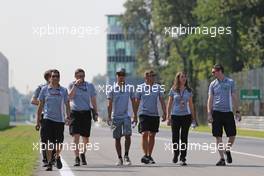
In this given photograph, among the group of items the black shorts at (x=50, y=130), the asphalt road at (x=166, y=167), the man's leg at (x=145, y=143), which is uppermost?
the black shorts at (x=50, y=130)

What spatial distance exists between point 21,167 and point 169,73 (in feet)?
266

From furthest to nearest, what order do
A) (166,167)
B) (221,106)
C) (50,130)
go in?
(221,106) → (166,167) → (50,130)

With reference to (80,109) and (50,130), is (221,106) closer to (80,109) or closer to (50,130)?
(80,109)

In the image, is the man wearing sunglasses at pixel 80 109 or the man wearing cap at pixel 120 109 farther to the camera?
the man wearing cap at pixel 120 109

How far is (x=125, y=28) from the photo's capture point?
10119 cm

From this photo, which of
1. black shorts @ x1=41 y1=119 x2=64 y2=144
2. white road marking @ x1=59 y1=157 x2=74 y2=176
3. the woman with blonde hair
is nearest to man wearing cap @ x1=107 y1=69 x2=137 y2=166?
the woman with blonde hair

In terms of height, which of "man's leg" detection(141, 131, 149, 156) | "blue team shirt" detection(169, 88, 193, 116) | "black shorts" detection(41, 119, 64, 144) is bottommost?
"man's leg" detection(141, 131, 149, 156)

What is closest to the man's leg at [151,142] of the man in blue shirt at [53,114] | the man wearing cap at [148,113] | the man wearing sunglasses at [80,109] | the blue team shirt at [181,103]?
the man wearing cap at [148,113]

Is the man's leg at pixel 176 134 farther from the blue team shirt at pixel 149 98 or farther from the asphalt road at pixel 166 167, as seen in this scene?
the blue team shirt at pixel 149 98

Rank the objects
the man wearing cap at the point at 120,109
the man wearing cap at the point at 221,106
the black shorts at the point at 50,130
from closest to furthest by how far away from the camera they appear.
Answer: the black shorts at the point at 50,130 < the man wearing cap at the point at 221,106 < the man wearing cap at the point at 120,109

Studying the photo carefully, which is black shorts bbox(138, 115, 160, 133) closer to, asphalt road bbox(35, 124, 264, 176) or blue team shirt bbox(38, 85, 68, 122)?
asphalt road bbox(35, 124, 264, 176)

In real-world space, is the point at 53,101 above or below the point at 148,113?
above

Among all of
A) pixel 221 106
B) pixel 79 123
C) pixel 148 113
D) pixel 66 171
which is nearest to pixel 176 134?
pixel 148 113

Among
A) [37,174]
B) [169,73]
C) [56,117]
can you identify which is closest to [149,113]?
[56,117]
